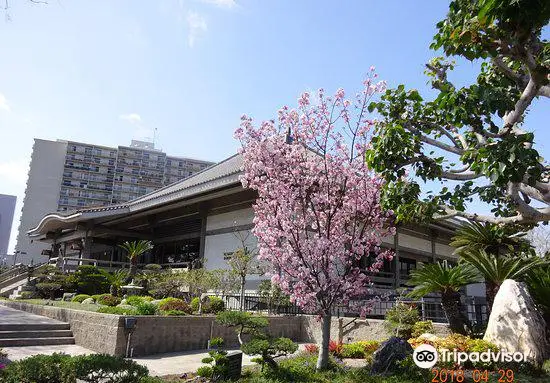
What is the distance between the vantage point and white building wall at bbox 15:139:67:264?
71.7m

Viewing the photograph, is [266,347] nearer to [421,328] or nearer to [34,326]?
[421,328]

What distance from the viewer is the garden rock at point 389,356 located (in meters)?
7.90

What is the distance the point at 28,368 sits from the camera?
5.86 metres

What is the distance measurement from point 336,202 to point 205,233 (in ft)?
50.8

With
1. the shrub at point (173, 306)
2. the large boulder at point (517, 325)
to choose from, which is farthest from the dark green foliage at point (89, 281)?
the large boulder at point (517, 325)

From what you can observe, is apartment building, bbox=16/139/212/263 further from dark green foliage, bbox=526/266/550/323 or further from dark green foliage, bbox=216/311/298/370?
dark green foliage, bbox=526/266/550/323

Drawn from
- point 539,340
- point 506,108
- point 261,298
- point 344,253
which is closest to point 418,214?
point 344,253

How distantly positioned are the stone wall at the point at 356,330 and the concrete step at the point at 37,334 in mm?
7303

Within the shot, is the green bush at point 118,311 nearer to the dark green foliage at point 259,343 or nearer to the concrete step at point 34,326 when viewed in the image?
the concrete step at point 34,326

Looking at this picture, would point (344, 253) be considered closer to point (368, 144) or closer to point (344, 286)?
point (344, 286)

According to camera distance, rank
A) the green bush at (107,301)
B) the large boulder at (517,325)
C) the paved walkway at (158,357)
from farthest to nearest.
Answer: the green bush at (107,301) < the paved walkway at (158,357) < the large boulder at (517,325)

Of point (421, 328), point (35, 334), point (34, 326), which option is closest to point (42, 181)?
point (34, 326)

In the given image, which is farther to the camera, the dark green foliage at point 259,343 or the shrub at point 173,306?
the shrub at point 173,306

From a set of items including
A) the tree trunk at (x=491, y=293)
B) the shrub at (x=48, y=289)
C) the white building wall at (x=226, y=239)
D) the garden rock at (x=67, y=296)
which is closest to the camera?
the tree trunk at (x=491, y=293)
